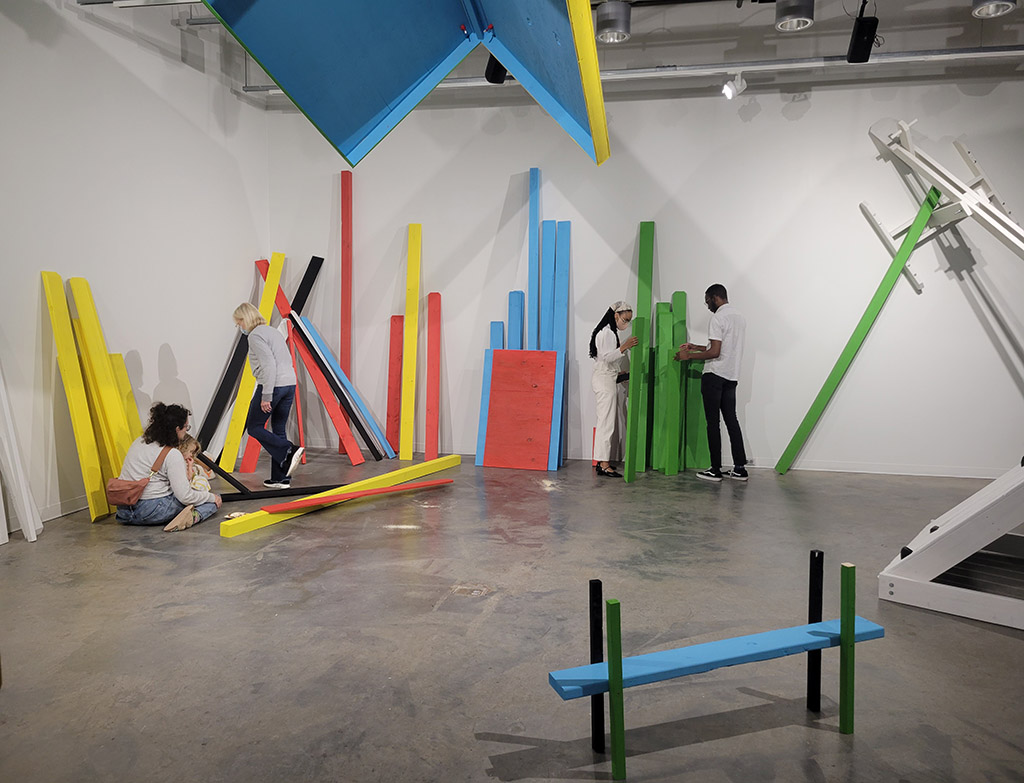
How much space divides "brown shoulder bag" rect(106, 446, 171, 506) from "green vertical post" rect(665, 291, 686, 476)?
148 inches

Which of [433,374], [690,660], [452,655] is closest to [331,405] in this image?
[433,374]

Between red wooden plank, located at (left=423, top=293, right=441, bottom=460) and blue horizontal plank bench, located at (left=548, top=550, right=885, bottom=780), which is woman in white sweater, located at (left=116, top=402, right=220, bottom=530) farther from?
blue horizontal plank bench, located at (left=548, top=550, right=885, bottom=780)

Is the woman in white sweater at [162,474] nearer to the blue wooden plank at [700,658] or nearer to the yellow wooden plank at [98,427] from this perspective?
the yellow wooden plank at [98,427]

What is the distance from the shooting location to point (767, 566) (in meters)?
3.87

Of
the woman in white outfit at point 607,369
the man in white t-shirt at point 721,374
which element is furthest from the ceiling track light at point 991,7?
the woman in white outfit at point 607,369

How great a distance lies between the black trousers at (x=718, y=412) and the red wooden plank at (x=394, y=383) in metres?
2.79

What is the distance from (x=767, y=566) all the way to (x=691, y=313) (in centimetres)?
319

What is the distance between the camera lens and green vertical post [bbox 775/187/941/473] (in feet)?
19.8

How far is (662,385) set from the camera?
251 inches

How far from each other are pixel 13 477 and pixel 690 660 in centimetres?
401

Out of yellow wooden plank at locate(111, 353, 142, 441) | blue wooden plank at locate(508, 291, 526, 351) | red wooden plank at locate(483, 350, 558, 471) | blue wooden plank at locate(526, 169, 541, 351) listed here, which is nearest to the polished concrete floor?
yellow wooden plank at locate(111, 353, 142, 441)

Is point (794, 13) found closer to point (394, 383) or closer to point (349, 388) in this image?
point (394, 383)

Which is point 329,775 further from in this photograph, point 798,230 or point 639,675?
point 798,230

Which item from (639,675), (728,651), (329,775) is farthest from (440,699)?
(728,651)
